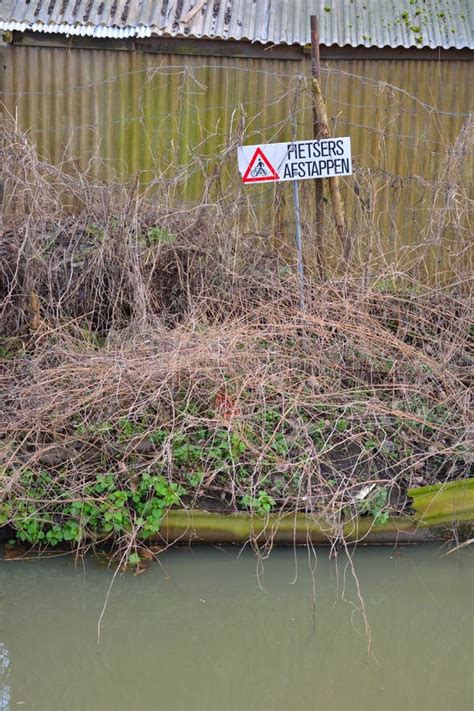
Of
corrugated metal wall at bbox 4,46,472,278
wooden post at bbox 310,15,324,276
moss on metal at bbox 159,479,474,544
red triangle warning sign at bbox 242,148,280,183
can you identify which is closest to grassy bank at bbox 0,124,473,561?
moss on metal at bbox 159,479,474,544

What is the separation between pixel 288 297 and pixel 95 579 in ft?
8.65

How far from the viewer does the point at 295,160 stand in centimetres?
691

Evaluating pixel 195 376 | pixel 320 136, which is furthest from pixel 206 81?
pixel 195 376

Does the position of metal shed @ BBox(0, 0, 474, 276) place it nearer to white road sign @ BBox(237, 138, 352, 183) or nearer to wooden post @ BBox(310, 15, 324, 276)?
wooden post @ BBox(310, 15, 324, 276)

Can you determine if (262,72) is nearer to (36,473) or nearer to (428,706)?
(36,473)

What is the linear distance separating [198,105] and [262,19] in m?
1.12

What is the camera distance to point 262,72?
8.76 m

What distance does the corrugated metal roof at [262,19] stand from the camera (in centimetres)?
866

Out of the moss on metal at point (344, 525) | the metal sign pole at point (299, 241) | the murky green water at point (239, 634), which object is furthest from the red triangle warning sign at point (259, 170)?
the murky green water at point (239, 634)

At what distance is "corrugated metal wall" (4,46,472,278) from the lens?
873 cm

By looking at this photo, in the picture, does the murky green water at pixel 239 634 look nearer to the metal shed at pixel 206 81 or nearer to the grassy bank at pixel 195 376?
the grassy bank at pixel 195 376

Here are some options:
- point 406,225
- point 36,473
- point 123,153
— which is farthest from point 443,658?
point 123,153

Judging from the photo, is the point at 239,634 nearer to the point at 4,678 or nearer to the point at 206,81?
the point at 4,678

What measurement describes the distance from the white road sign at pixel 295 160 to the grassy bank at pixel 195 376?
0.52 meters
